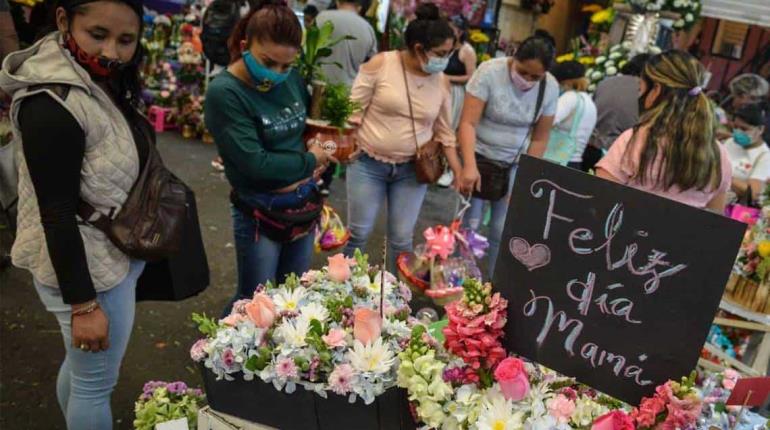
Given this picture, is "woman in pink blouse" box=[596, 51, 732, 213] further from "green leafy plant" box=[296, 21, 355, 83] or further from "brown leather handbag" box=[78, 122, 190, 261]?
"brown leather handbag" box=[78, 122, 190, 261]

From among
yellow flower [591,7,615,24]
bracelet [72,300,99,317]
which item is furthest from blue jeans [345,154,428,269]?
yellow flower [591,7,615,24]

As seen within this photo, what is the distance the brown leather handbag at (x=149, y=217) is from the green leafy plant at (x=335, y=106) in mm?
924

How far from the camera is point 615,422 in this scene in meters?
1.08

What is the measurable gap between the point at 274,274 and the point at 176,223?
2.84ft

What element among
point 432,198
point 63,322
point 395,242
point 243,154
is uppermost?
point 243,154

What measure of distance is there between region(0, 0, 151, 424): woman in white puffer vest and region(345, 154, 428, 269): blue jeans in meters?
1.48

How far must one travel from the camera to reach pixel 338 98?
2539 millimetres

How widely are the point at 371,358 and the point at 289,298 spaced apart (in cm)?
30

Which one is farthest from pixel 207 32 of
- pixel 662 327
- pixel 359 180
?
pixel 662 327

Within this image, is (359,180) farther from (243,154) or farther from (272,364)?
(272,364)

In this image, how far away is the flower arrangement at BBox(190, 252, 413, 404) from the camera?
120 cm

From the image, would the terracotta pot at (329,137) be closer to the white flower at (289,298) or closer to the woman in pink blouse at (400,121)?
the woman in pink blouse at (400,121)

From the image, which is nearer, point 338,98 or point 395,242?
point 338,98

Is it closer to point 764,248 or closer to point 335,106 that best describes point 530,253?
point 335,106
